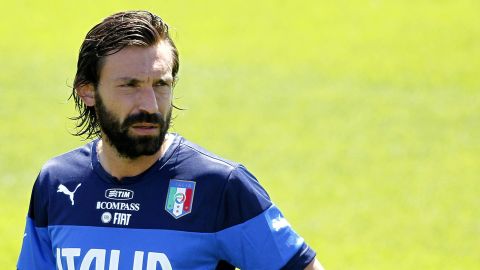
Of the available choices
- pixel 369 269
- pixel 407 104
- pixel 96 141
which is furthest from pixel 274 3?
pixel 96 141

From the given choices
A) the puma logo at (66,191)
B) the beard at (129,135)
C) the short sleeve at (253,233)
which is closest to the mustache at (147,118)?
the beard at (129,135)

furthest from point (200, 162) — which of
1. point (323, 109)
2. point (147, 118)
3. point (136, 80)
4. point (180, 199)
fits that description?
point (323, 109)

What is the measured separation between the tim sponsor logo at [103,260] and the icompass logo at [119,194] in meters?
0.21

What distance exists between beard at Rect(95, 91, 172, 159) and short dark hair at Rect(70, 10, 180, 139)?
0.14 metres

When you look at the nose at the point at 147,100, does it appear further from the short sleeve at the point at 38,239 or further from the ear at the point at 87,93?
the short sleeve at the point at 38,239

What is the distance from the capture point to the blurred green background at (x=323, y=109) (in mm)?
12891

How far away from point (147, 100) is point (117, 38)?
0.29 metres

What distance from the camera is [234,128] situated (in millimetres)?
16156

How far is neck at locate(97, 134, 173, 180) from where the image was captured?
467 centimetres

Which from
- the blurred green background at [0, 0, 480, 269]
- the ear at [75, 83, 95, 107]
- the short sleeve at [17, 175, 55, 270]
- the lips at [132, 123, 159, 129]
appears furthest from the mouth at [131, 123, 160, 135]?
the blurred green background at [0, 0, 480, 269]

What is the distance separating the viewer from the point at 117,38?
4602mm

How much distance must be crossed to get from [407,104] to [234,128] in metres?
2.45

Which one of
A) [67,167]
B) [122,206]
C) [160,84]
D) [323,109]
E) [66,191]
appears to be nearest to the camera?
[160,84]

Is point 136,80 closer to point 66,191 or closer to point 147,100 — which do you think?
point 147,100
